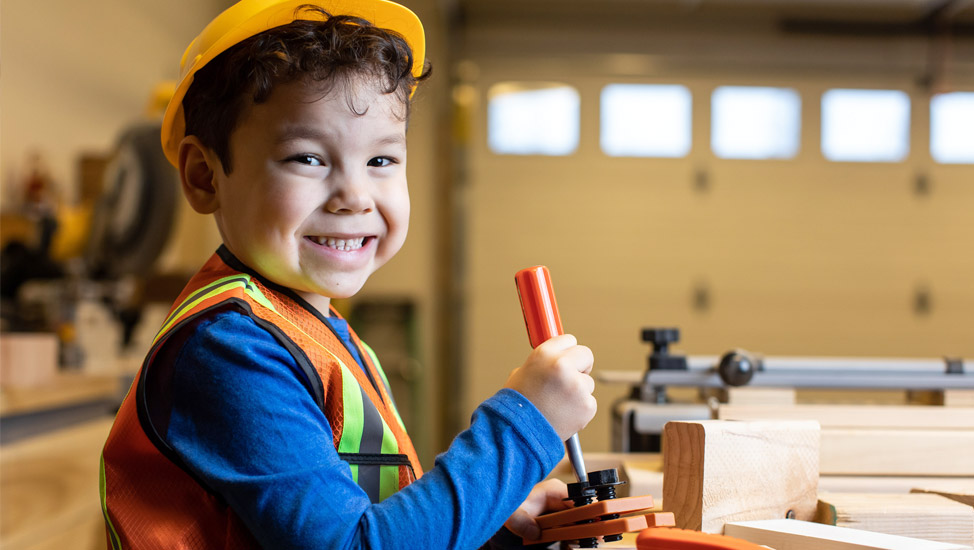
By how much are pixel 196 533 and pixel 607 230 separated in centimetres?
428

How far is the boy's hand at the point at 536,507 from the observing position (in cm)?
69

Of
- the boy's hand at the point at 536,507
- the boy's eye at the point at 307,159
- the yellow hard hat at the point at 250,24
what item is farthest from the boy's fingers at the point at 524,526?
the yellow hard hat at the point at 250,24

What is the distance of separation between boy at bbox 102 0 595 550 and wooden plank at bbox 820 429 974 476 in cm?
30

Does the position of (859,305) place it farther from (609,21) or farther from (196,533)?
(196,533)

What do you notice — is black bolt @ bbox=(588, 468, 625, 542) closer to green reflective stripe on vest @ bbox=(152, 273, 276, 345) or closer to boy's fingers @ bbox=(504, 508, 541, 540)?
boy's fingers @ bbox=(504, 508, 541, 540)

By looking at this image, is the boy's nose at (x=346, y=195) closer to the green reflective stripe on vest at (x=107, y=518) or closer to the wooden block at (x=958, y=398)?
the green reflective stripe on vest at (x=107, y=518)

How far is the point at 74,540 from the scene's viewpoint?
2066 millimetres

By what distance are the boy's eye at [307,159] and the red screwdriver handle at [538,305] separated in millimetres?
185

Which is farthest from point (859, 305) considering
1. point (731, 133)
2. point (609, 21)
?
point (609, 21)

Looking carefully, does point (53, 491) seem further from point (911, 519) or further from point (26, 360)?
point (911, 519)

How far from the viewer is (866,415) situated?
2.84 ft

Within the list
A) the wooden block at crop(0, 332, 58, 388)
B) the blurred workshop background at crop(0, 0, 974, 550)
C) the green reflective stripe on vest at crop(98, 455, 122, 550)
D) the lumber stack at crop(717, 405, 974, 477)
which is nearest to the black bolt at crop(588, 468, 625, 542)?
the lumber stack at crop(717, 405, 974, 477)

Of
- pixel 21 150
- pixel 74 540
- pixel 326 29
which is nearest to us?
pixel 326 29

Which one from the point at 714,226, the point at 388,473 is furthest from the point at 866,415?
the point at 714,226
